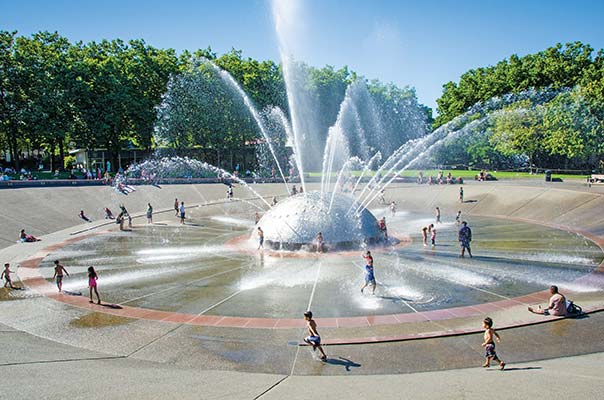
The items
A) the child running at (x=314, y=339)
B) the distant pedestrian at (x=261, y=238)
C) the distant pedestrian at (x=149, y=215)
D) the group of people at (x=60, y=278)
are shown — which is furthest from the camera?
the distant pedestrian at (x=149, y=215)

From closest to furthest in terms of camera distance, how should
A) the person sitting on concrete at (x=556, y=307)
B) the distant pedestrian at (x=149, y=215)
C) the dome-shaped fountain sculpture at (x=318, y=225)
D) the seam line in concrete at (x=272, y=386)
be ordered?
the seam line in concrete at (x=272, y=386) → the person sitting on concrete at (x=556, y=307) → the dome-shaped fountain sculpture at (x=318, y=225) → the distant pedestrian at (x=149, y=215)

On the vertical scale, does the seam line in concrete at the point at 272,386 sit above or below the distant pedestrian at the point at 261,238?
below

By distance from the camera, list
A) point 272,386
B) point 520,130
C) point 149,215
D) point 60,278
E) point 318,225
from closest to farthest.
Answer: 1. point 272,386
2. point 60,278
3. point 318,225
4. point 149,215
5. point 520,130

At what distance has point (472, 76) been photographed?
8475 centimetres

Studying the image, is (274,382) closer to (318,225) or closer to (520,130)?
(318,225)

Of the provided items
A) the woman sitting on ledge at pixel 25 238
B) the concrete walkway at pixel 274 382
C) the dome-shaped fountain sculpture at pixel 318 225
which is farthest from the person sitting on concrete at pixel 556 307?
the woman sitting on ledge at pixel 25 238

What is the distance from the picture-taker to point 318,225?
24.7 m

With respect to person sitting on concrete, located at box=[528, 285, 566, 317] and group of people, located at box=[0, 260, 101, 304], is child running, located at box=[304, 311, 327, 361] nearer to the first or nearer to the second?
person sitting on concrete, located at box=[528, 285, 566, 317]

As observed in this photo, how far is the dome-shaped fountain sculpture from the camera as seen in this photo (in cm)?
2448

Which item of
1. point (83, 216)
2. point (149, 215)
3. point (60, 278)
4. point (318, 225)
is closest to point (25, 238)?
point (83, 216)

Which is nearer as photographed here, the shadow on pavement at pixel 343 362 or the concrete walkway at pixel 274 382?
the concrete walkway at pixel 274 382

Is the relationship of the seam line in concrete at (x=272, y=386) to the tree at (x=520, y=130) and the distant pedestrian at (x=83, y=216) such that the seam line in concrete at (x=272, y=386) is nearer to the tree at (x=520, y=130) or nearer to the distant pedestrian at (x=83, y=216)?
the distant pedestrian at (x=83, y=216)

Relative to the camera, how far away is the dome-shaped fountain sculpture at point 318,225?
24484mm

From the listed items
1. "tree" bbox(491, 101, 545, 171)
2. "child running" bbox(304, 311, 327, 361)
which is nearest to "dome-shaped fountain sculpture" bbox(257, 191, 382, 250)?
"child running" bbox(304, 311, 327, 361)
